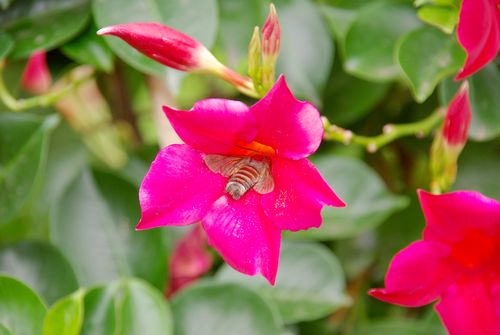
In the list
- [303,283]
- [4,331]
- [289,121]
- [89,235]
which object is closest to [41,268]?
[89,235]

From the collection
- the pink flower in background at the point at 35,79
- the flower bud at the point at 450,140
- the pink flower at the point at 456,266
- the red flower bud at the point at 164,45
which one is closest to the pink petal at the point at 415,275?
the pink flower at the point at 456,266

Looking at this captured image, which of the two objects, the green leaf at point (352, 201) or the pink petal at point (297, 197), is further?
the green leaf at point (352, 201)

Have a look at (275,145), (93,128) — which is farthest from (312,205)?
(93,128)

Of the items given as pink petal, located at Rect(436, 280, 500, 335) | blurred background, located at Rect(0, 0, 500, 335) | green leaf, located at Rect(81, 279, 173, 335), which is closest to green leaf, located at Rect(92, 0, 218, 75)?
blurred background, located at Rect(0, 0, 500, 335)

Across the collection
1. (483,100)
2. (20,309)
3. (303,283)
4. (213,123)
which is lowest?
(303,283)

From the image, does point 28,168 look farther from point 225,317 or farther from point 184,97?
point 184,97

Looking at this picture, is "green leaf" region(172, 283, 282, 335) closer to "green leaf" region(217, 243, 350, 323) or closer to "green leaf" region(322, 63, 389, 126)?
"green leaf" region(217, 243, 350, 323)

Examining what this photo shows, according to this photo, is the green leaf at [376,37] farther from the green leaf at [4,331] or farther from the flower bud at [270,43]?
the green leaf at [4,331]

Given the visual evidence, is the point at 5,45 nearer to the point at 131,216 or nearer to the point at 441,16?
the point at 131,216
